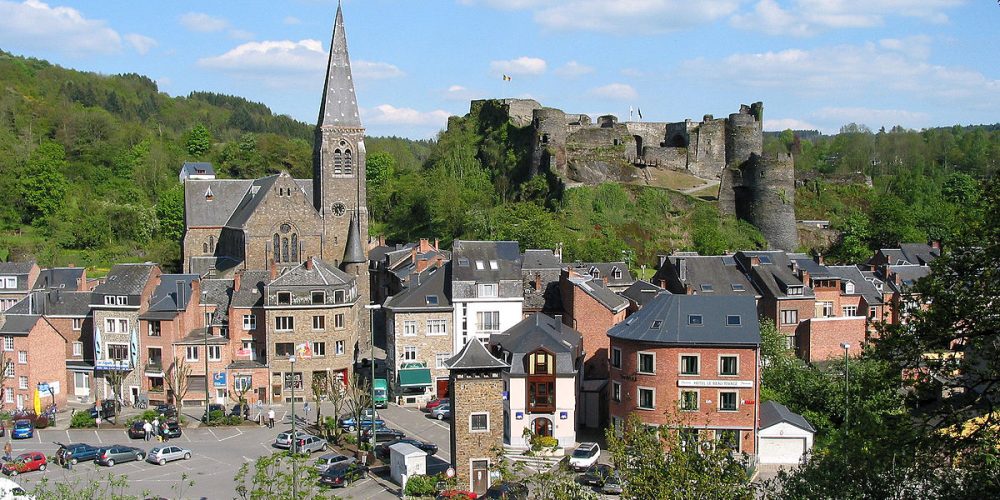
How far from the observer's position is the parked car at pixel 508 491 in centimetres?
2597

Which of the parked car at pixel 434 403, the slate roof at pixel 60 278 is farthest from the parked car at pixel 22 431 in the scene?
the parked car at pixel 434 403

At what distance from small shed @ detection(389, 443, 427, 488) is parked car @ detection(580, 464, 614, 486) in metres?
5.33

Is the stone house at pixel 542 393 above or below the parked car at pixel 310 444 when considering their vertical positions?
above

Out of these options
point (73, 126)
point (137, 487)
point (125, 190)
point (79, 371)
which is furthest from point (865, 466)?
point (73, 126)

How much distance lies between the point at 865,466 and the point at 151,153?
98700 millimetres

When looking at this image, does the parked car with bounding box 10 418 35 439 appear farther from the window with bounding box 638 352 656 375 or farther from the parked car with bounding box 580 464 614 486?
the window with bounding box 638 352 656 375

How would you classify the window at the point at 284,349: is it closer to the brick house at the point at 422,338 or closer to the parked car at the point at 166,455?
the brick house at the point at 422,338

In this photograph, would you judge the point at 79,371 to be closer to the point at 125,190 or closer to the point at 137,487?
the point at 137,487

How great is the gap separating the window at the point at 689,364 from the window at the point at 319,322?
1830 centimetres

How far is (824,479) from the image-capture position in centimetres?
1839

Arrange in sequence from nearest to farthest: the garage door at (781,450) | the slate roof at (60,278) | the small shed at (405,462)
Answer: the small shed at (405,462)
the garage door at (781,450)
the slate roof at (60,278)

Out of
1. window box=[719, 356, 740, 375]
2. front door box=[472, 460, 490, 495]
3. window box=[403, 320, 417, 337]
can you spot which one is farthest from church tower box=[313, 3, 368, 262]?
front door box=[472, 460, 490, 495]

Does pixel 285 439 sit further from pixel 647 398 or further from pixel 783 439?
pixel 783 439

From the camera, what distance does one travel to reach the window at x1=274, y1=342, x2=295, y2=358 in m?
46.2
